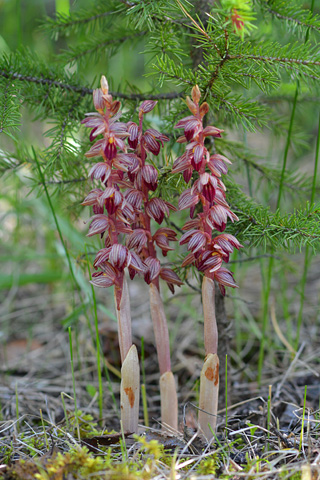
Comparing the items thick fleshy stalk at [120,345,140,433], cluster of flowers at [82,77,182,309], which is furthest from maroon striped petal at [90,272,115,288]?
thick fleshy stalk at [120,345,140,433]

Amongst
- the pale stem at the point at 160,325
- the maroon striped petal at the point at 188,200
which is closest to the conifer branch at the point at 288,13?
the maroon striped petal at the point at 188,200

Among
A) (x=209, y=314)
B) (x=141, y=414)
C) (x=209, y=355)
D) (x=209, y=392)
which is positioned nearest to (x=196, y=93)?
(x=209, y=314)

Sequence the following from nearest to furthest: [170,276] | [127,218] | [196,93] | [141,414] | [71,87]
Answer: [196,93]
[127,218]
[170,276]
[71,87]
[141,414]

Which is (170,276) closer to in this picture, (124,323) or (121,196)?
(124,323)

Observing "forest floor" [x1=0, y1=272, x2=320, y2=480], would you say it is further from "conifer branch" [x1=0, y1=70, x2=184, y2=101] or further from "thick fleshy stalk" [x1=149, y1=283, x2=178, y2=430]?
"conifer branch" [x1=0, y1=70, x2=184, y2=101]

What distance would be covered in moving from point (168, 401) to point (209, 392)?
20 cm

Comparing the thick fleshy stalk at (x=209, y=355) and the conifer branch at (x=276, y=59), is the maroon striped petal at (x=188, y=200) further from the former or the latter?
the conifer branch at (x=276, y=59)

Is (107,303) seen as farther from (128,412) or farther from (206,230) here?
(206,230)

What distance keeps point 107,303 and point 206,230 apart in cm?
199

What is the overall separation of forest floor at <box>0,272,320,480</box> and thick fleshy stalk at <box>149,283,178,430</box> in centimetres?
6

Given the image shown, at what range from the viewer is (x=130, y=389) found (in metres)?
1.62

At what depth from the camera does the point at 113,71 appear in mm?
4078

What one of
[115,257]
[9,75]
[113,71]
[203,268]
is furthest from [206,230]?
[113,71]

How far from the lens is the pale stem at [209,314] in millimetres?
1595
